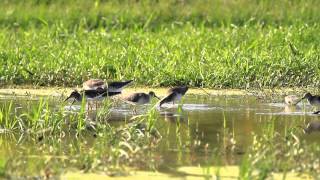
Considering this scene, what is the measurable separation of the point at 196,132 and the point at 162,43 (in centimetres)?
612

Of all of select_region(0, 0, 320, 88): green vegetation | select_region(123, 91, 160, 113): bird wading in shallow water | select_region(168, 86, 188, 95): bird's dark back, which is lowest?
select_region(123, 91, 160, 113): bird wading in shallow water

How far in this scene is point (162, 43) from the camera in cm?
1579

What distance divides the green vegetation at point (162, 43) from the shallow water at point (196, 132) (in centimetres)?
108

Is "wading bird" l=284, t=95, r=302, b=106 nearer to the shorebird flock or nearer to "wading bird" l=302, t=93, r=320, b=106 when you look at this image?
"wading bird" l=302, t=93, r=320, b=106

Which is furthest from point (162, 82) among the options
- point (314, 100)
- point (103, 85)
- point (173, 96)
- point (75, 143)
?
point (75, 143)

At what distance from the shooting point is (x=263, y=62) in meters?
13.8

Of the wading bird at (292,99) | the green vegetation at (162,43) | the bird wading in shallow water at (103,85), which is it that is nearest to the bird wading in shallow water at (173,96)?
the bird wading in shallow water at (103,85)

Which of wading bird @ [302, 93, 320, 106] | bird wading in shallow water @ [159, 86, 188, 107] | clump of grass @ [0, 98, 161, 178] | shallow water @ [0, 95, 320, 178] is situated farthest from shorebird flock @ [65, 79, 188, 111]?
wading bird @ [302, 93, 320, 106]

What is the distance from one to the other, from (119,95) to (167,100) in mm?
664

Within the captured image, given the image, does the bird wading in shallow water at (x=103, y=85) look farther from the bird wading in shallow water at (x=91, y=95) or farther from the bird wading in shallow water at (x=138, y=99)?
the bird wading in shallow water at (x=138, y=99)

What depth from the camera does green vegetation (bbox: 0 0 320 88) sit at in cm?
1359

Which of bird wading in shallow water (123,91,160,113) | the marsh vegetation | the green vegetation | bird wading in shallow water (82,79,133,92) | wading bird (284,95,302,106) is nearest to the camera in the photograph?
the marsh vegetation

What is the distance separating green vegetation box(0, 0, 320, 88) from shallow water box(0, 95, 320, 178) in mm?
1082

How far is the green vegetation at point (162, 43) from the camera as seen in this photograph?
44.6 feet
